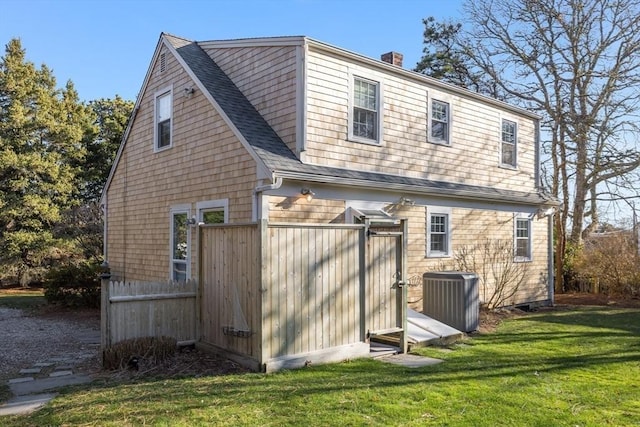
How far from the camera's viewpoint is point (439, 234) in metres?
11.8

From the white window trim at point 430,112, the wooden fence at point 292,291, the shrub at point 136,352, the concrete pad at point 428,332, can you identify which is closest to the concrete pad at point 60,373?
the shrub at point 136,352

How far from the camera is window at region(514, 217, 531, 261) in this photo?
46.0ft

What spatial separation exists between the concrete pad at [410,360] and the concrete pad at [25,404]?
4304mm

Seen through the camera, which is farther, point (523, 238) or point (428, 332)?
point (523, 238)

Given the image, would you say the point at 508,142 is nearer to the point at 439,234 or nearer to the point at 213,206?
the point at 439,234

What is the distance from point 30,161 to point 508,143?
18.5 m

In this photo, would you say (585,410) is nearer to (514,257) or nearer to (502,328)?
(502,328)

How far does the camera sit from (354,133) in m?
10.3

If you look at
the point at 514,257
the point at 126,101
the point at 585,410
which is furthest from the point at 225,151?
the point at 126,101

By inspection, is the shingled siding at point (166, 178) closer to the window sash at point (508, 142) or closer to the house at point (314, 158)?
the house at point (314, 158)

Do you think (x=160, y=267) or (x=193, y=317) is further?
(x=160, y=267)

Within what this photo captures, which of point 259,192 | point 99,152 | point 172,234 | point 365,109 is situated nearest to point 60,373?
point 259,192

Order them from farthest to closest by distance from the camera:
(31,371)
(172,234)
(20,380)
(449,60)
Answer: (449,60)
(172,234)
(31,371)
(20,380)

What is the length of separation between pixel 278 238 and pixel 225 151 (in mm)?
3827
